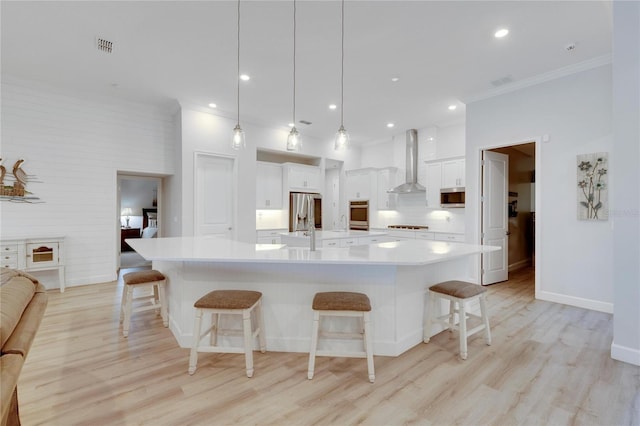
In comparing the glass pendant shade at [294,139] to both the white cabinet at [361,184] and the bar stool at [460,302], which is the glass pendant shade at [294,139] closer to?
the bar stool at [460,302]

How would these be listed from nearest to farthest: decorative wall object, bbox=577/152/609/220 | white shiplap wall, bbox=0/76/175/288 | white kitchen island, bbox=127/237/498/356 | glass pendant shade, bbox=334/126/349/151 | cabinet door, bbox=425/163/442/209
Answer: white kitchen island, bbox=127/237/498/356 < glass pendant shade, bbox=334/126/349/151 < decorative wall object, bbox=577/152/609/220 < white shiplap wall, bbox=0/76/175/288 < cabinet door, bbox=425/163/442/209

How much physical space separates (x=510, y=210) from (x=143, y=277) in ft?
21.9

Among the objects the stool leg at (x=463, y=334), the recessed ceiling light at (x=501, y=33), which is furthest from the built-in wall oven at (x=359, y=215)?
the stool leg at (x=463, y=334)

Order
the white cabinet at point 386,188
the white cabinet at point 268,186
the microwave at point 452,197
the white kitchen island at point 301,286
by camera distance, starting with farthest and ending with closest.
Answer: the white cabinet at point 386,188
the white cabinet at point 268,186
the microwave at point 452,197
the white kitchen island at point 301,286

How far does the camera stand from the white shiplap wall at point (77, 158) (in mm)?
4340

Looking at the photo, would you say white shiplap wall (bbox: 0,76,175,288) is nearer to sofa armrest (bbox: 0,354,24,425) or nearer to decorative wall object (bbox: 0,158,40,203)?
decorative wall object (bbox: 0,158,40,203)

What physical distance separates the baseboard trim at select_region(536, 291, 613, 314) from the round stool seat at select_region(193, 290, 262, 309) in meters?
4.02

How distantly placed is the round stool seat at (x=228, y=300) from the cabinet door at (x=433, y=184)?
16.0 ft

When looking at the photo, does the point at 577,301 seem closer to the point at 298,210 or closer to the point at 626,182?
the point at 626,182

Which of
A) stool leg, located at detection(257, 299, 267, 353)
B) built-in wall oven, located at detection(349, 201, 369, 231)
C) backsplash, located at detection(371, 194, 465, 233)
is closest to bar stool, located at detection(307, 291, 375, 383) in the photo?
stool leg, located at detection(257, 299, 267, 353)

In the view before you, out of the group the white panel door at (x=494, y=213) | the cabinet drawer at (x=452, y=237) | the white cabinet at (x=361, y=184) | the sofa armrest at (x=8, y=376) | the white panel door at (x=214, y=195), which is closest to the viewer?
the sofa armrest at (x=8, y=376)

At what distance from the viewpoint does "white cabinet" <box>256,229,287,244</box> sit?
622 centimetres

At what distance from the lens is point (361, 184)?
7.52 meters

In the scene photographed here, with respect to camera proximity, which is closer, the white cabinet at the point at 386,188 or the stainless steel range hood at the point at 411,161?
the stainless steel range hood at the point at 411,161
